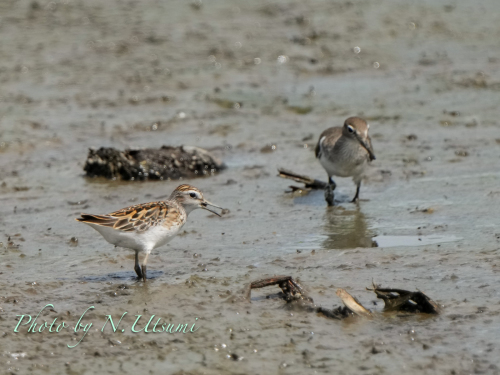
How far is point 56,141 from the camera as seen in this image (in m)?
14.5

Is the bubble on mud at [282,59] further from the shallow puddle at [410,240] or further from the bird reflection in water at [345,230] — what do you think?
the shallow puddle at [410,240]

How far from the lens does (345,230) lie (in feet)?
32.9

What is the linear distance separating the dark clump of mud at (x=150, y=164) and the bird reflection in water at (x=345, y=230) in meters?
2.68

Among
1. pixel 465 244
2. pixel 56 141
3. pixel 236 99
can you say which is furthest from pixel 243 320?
pixel 236 99

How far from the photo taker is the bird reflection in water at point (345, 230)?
9398 mm

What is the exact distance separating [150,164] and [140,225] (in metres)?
4.67

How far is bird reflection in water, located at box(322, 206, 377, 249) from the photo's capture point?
9.40 meters

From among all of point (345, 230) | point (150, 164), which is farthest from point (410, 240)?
point (150, 164)

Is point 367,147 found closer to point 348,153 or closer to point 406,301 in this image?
point 348,153

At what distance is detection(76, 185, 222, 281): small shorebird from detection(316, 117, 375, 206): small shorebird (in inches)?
131

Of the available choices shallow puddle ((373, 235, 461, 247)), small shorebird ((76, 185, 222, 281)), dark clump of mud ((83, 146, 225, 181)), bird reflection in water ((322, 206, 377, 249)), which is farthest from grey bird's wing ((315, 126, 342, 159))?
small shorebird ((76, 185, 222, 281))

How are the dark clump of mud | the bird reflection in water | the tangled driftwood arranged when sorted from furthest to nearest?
the dark clump of mud < the bird reflection in water < the tangled driftwood

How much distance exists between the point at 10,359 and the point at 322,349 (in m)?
2.54

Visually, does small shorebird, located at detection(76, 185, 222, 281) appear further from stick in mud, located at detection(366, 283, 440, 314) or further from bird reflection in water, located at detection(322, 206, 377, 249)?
stick in mud, located at detection(366, 283, 440, 314)
